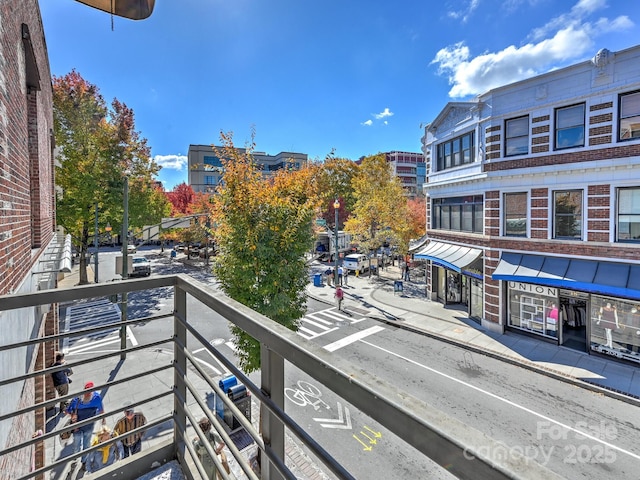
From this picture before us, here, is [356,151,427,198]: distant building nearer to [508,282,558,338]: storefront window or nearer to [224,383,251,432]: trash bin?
[508,282,558,338]: storefront window

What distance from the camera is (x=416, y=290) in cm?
2256

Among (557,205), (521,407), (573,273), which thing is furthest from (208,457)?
(557,205)

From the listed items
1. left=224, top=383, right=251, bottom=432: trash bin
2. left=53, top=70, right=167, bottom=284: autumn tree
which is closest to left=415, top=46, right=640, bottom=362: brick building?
left=224, top=383, right=251, bottom=432: trash bin

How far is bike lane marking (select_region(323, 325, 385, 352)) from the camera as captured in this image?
13266mm

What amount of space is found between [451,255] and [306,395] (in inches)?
439

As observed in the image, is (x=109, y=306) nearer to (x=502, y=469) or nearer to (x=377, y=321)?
(x=377, y=321)

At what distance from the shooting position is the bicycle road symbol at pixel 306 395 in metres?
9.35

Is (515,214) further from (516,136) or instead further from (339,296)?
(339,296)

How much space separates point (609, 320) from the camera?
38.9 ft

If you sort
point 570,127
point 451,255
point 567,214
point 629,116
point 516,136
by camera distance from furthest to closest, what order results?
point 451,255, point 516,136, point 567,214, point 570,127, point 629,116

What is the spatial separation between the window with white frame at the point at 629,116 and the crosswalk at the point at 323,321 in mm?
12883

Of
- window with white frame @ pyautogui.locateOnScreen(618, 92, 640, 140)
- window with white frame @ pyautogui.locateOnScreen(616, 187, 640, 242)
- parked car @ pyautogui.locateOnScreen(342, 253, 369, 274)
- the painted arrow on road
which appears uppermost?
window with white frame @ pyautogui.locateOnScreen(618, 92, 640, 140)

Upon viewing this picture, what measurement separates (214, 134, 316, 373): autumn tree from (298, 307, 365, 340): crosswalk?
6442mm

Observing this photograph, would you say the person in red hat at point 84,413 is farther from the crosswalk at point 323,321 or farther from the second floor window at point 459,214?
the second floor window at point 459,214
